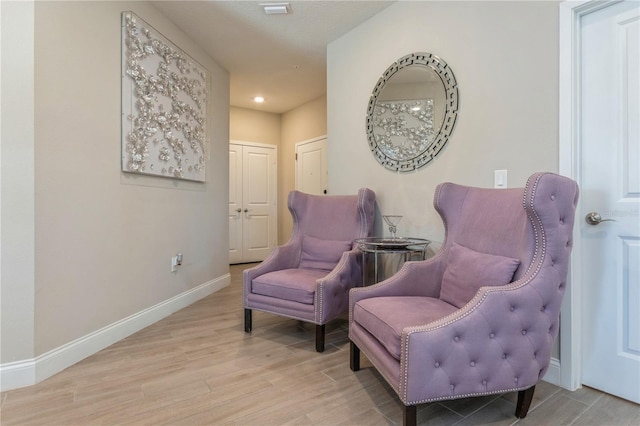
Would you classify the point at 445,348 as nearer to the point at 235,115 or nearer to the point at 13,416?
the point at 13,416

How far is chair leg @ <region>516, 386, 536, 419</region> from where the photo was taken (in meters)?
1.48

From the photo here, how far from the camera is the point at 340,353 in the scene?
2.20 meters

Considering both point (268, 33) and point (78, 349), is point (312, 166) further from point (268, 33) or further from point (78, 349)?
point (78, 349)

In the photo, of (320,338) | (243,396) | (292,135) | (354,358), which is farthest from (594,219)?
(292,135)

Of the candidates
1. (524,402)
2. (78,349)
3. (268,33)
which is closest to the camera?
(524,402)

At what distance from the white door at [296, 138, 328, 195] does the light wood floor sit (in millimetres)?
3087

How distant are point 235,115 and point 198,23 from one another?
8.45 feet

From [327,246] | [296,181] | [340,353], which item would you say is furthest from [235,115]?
[340,353]

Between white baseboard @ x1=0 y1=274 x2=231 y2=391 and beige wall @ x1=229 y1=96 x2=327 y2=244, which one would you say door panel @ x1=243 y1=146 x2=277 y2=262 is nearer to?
beige wall @ x1=229 y1=96 x2=327 y2=244

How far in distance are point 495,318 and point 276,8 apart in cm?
281

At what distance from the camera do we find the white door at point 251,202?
559 cm

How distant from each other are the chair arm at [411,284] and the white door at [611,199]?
2.45ft

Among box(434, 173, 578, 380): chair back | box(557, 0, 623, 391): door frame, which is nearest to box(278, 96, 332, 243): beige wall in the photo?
box(557, 0, 623, 391): door frame

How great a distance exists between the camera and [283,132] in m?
6.02
